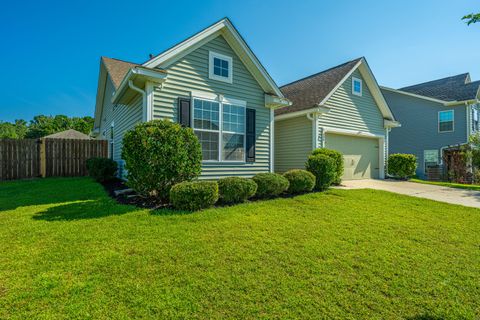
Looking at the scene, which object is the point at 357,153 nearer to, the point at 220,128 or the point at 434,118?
the point at 220,128

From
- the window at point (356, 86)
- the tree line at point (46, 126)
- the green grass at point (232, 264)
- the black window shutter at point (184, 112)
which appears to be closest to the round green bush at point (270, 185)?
the green grass at point (232, 264)

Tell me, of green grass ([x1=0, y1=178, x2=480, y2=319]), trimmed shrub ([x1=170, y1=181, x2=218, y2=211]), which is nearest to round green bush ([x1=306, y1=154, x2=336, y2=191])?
green grass ([x1=0, y1=178, x2=480, y2=319])

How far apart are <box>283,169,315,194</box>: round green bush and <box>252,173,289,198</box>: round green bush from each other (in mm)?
353

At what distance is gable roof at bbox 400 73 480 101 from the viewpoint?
16.6 metres

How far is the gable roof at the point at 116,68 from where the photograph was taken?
11417 millimetres

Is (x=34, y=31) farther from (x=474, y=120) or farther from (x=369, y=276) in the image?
(x=474, y=120)

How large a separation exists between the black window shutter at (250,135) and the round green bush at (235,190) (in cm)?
250

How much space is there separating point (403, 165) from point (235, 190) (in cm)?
1074

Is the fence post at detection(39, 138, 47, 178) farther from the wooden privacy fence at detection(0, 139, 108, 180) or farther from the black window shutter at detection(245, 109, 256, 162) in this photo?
the black window shutter at detection(245, 109, 256, 162)

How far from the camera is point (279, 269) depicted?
3090 mm

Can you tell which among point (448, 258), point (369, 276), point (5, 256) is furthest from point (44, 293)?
point (448, 258)

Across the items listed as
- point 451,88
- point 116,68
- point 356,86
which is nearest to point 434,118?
point 451,88

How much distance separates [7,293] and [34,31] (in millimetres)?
14619

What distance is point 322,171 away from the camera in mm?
8211
